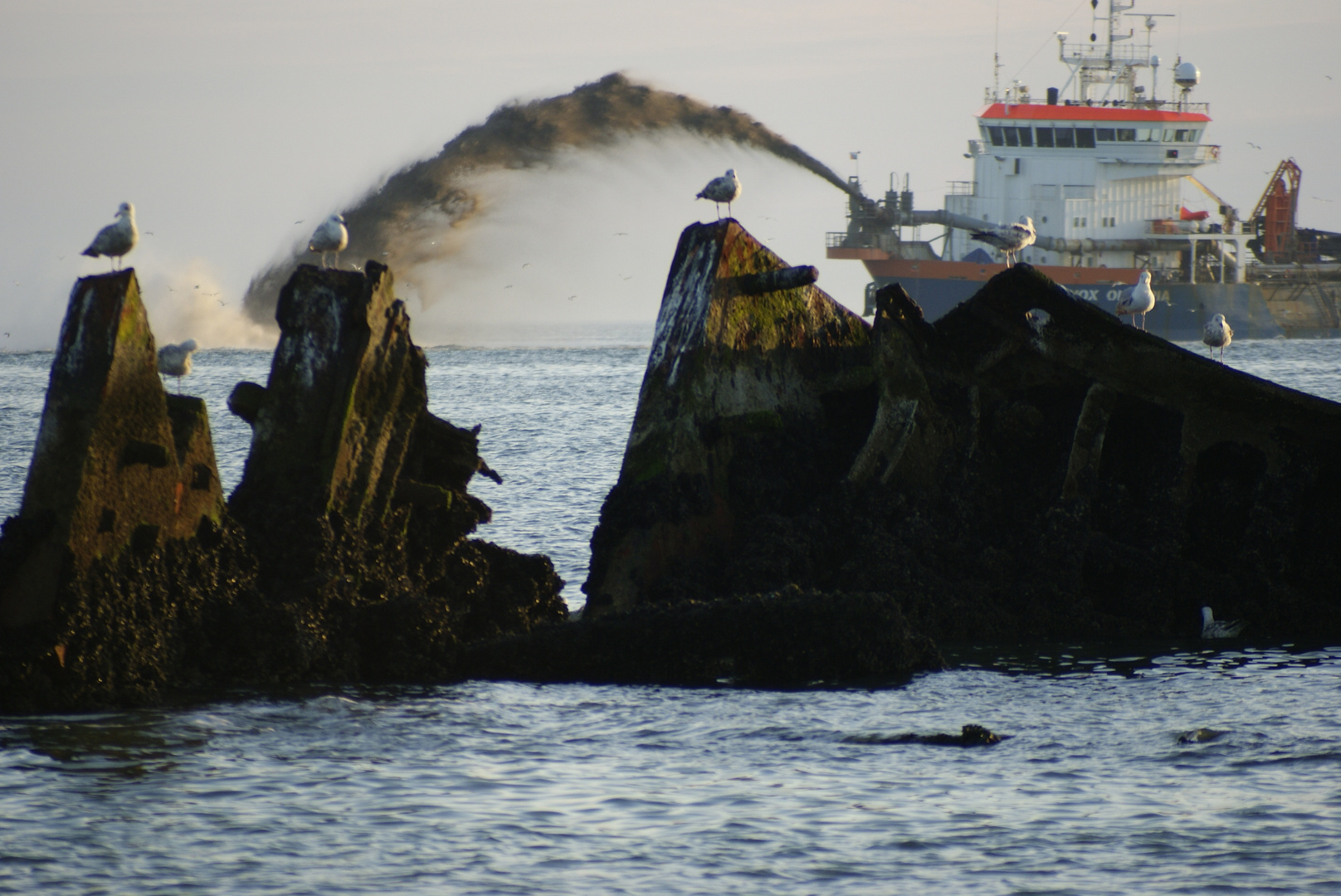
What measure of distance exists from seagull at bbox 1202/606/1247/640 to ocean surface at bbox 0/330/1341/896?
0.39 meters

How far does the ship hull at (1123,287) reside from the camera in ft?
216

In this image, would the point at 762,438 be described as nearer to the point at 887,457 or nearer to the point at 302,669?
the point at 887,457

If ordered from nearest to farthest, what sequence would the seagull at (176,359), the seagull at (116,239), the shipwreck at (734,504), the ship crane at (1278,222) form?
the shipwreck at (734,504), the seagull at (116,239), the seagull at (176,359), the ship crane at (1278,222)

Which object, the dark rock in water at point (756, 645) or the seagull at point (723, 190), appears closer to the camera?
the dark rock in water at point (756, 645)

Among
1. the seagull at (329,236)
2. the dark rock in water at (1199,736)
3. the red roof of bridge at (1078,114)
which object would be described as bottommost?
the dark rock in water at (1199,736)

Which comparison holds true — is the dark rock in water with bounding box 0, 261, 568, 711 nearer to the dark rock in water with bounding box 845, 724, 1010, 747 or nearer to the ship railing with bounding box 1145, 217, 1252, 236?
the dark rock in water with bounding box 845, 724, 1010, 747

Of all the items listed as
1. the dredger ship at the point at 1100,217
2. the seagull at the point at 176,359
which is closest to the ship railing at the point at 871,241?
the dredger ship at the point at 1100,217

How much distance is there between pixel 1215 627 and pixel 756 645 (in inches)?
124

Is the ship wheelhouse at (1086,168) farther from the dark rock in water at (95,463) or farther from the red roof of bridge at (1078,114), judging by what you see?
the dark rock in water at (95,463)

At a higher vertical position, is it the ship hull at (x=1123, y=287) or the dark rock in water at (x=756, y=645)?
the ship hull at (x=1123, y=287)

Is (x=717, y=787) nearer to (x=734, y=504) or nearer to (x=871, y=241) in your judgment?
(x=734, y=504)

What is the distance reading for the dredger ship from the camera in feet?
213

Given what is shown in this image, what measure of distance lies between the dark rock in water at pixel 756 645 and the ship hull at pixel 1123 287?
59.7 metres

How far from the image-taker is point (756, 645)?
7852 mm
